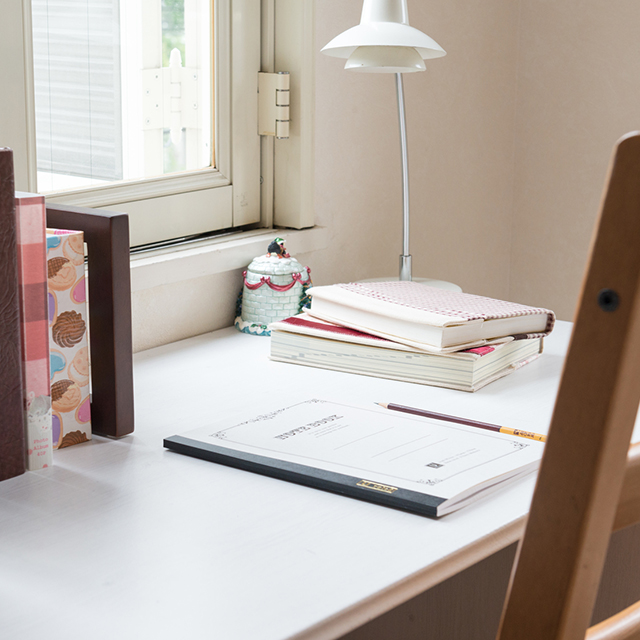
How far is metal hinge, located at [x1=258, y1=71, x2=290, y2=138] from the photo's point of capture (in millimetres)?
1425

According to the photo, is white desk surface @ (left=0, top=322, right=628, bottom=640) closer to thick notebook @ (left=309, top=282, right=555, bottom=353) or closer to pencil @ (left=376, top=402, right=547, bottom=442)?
Result: pencil @ (left=376, top=402, right=547, bottom=442)

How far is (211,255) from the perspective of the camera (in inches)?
52.5

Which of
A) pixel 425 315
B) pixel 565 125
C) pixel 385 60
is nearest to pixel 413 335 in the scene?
pixel 425 315

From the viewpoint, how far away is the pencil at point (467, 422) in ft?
2.91

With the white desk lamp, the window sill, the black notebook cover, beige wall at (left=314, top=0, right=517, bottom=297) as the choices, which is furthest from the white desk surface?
beige wall at (left=314, top=0, right=517, bottom=297)

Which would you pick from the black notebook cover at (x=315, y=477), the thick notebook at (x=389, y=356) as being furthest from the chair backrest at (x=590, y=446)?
the thick notebook at (x=389, y=356)

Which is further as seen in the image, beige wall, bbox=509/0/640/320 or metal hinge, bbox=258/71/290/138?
beige wall, bbox=509/0/640/320

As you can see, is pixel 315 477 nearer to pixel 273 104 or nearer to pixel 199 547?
pixel 199 547

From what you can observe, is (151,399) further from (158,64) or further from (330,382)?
(158,64)

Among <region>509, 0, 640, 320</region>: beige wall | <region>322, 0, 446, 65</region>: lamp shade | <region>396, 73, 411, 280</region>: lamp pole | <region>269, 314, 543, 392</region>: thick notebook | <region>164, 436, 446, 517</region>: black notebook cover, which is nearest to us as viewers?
<region>164, 436, 446, 517</region>: black notebook cover

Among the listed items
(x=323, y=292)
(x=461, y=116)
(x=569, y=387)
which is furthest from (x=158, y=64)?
(x=569, y=387)

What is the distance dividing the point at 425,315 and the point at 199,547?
0.53 metres

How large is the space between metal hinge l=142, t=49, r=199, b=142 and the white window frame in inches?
1.8

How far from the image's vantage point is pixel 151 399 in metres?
1.03
